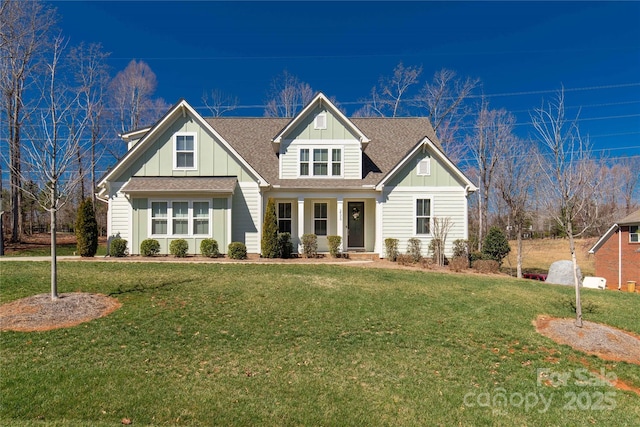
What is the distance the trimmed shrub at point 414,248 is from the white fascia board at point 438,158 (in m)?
2.99

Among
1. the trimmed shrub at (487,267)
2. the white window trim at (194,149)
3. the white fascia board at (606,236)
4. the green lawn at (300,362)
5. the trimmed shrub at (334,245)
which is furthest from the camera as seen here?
the white fascia board at (606,236)

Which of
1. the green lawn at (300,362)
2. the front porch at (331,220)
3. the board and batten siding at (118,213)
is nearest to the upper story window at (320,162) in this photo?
the front porch at (331,220)

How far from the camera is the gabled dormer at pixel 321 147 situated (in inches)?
648

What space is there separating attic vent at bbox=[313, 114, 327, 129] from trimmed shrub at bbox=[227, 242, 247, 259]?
7038mm

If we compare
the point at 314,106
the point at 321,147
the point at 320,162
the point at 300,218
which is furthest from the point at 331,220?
the point at 314,106

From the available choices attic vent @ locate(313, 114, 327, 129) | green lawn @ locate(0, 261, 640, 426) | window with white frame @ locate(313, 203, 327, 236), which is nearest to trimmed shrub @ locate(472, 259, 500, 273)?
green lawn @ locate(0, 261, 640, 426)

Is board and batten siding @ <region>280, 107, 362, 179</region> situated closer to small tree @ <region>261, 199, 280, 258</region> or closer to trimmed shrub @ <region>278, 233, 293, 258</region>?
small tree @ <region>261, 199, 280, 258</region>

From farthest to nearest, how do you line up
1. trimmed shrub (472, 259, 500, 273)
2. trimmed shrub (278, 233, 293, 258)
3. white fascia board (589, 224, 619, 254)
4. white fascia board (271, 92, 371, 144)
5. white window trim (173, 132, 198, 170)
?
white fascia board (589, 224, 619, 254) → white fascia board (271, 92, 371, 144) → white window trim (173, 132, 198, 170) → trimmed shrub (278, 233, 293, 258) → trimmed shrub (472, 259, 500, 273)

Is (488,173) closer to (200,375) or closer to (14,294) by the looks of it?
(200,375)

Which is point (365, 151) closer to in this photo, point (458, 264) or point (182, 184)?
point (458, 264)

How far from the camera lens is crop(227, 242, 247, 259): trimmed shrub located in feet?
45.7

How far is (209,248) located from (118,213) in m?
4.62

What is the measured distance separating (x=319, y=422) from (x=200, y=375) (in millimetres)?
1986

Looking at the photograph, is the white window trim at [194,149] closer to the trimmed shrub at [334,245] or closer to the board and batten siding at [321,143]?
the board and batten siding at [321,143]
